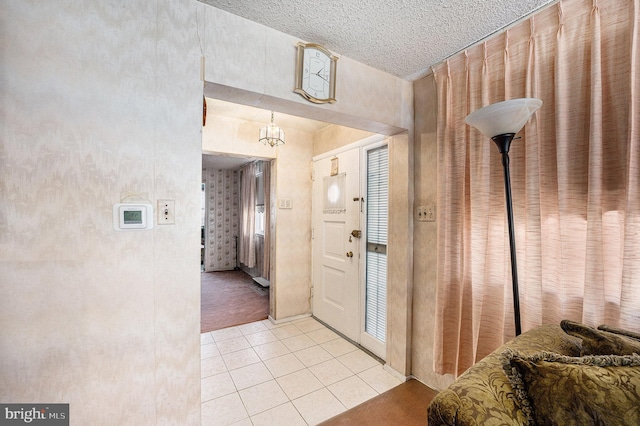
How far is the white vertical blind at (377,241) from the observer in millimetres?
2461

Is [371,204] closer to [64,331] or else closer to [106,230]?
[106,230]

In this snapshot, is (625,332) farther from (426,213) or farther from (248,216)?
(248,216)

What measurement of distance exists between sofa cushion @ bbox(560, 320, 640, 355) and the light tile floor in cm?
146

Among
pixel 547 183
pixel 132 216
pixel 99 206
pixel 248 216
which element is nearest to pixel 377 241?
pixel 547 183

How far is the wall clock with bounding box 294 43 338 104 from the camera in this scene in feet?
5.24

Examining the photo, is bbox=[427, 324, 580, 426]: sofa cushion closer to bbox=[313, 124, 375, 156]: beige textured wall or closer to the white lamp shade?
the white lamp shade

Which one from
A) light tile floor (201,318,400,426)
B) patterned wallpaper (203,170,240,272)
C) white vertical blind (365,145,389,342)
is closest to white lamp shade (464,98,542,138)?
white vertical blind (365,145,389,342)

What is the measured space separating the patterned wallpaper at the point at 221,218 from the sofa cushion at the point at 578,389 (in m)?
6.27

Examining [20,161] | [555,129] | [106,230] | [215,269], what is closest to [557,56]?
[555,129]

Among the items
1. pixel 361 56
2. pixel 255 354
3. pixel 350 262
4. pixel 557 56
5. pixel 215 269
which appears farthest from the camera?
pixel 215 269

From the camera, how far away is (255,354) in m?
2.54

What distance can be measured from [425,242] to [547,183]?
2.83ft

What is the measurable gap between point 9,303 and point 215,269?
5.43 m

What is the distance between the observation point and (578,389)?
0.69 meters
